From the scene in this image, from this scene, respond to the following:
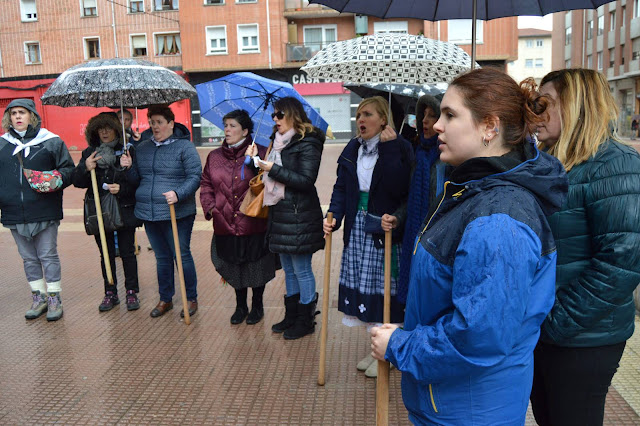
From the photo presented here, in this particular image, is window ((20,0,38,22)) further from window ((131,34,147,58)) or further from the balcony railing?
the balcony railing

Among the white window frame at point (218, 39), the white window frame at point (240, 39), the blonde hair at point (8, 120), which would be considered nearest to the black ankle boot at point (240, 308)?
the blonde hair at point (8, 120)

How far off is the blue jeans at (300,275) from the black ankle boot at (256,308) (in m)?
0.41

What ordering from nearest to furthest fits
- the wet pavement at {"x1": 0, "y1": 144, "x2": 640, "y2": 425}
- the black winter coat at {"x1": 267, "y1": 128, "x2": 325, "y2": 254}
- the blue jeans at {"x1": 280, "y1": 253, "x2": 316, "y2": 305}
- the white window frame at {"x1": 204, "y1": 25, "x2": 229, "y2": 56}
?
1. the wet pavement at {"x1": 0, "y1": 144, "x2": 640, "y2": 425}
2. the black winter coat at {"x1": 267, "y1": 128, "x2": 325, "y2": 254}
3. the blue jeans at {"x1": 280, "y1": 253, "x2": 316, "y2": 305}
4. the white window frame at {"x1": 204, "y1": 25, "x2": 229, "y2": 56}

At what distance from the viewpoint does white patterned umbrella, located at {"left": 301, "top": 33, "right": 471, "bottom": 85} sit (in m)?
4.09

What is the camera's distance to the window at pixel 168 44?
3012cm

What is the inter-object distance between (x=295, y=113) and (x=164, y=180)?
147 cm

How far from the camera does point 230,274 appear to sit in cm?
490

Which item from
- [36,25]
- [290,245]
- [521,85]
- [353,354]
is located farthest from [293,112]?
[36,25]

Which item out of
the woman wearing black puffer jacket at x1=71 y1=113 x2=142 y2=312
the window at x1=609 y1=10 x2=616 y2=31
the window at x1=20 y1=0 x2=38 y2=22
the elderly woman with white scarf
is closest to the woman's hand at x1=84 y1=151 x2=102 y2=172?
the woman wearing black puffer jacket at x1=71 y1=113 x2=142 y2=312

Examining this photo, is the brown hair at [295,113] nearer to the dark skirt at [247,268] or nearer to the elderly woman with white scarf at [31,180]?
the dark skirt at [247,268]

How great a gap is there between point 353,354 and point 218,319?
1.45 metres

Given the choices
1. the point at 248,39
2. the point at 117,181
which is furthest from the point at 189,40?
the point at 117,181

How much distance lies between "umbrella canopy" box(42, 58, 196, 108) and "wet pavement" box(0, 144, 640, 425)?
2.04m

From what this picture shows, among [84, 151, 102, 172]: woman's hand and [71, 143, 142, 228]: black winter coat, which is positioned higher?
[84, 151, 102, 172]: woman's hand
